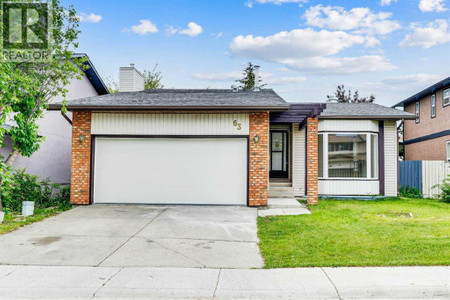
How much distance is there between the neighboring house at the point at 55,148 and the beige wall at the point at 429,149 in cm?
1612

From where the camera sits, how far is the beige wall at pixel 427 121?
16289 millimetres

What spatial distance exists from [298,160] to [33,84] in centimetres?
871

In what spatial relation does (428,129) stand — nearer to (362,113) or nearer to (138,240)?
(362,113)

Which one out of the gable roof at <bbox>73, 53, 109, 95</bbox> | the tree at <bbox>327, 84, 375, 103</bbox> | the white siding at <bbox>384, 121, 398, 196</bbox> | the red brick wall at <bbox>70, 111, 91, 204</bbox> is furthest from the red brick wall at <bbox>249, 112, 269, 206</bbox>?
the tree at <bbox>327, 84, 375, 103</bbox>

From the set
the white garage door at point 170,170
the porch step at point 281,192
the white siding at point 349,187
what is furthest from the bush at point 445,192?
the white garage door at point 170,170

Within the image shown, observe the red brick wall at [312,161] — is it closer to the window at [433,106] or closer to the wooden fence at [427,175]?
the wooden fence at [427,175]

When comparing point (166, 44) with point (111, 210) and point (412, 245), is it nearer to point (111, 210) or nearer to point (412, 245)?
point (111, 210)

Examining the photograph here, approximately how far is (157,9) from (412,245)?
1469cm

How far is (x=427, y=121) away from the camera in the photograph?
18.1 meters

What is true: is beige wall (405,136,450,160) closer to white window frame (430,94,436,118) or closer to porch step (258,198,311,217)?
white window frame (430,94,436,118)

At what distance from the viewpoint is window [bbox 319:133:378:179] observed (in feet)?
40.5

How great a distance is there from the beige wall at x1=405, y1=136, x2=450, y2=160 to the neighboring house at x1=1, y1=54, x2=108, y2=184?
16120 mm

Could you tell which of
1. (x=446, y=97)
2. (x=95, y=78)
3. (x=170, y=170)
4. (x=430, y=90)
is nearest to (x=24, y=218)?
(x=170, y=170)

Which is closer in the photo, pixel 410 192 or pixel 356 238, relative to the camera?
pixel 356 238
